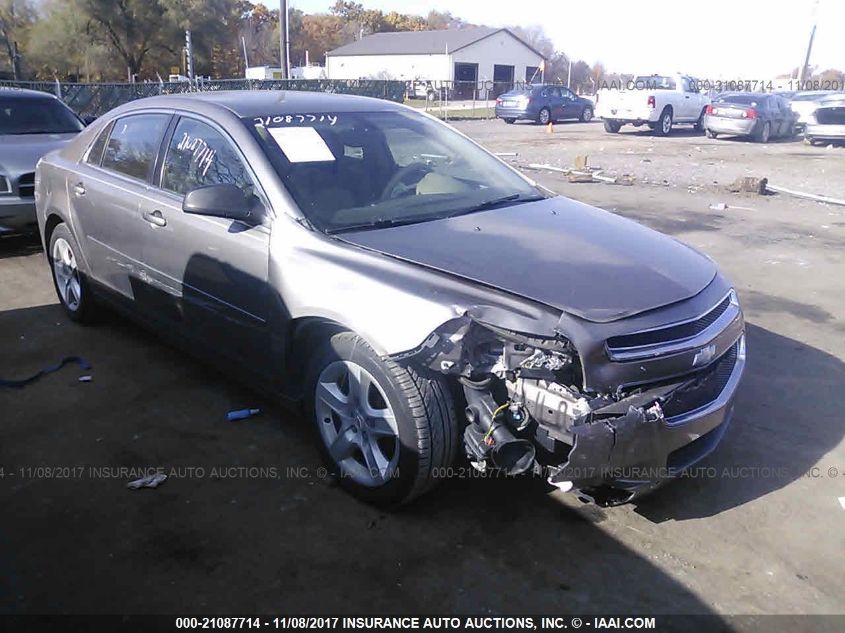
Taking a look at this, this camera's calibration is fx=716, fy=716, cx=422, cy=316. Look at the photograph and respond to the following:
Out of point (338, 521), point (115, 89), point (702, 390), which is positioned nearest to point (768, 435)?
point (702, 390)

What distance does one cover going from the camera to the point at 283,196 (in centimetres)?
347

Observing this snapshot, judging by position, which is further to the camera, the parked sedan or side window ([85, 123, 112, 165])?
Answer: the parked sedan

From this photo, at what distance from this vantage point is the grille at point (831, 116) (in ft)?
63.4

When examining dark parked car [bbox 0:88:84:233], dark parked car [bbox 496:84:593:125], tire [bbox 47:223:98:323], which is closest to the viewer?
tire [bbox 47:223:98:323]

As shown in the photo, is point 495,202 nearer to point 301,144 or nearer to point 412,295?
point 301,144

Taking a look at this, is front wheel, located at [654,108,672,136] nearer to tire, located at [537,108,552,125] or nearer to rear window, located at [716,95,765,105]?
rear window, located at [716,95,765,105]

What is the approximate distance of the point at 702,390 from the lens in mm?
3047

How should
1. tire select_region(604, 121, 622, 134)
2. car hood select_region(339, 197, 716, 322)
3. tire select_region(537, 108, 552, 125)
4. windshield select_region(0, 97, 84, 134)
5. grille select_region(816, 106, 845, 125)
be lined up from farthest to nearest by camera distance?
tire select_region(537, 108, 552, 125) → tire select_region(604, 121, 622, 134) → grille select_region(816, 106, 845, 125) → windshield select_region(0, 97, 84, 134) → car hood select_region(339, 197, 716, 322)

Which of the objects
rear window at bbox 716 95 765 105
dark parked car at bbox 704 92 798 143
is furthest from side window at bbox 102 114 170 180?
rear window at bbox 716 95 765 105

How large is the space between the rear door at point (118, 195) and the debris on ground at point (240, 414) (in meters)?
1.08

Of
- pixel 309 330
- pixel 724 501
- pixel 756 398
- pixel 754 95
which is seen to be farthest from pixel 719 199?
pixel 754 95

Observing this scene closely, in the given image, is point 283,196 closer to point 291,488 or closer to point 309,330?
point 309,330

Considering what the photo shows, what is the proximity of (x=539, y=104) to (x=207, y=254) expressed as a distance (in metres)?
26.7

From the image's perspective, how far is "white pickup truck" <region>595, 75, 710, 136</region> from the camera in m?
23.5
